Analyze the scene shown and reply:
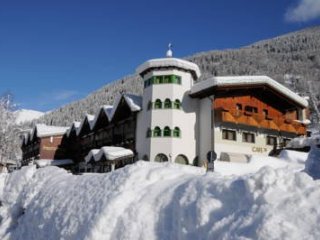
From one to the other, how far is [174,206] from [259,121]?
1097 inches

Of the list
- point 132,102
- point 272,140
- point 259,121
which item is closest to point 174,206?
point 259,121

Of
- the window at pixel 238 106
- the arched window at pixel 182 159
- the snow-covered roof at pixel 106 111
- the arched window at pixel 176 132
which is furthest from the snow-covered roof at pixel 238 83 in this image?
the snow-covered roof at pixel 106 111

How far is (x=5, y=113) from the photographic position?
50.6 metres

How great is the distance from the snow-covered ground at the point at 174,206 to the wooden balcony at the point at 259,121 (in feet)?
63.9

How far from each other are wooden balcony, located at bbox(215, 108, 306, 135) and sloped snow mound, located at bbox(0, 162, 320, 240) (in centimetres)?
1972

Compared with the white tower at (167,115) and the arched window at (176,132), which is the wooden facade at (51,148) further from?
the arched window at (176,132)

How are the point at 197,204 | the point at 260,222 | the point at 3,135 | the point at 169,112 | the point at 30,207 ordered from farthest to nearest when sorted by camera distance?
the point at 3,135 → the point at 169,112 → the point at 30,207 → the point at 197,204 → the point at 260,222

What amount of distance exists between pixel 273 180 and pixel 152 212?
303 centimetres

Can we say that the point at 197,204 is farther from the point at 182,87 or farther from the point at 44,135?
the point at 44,135

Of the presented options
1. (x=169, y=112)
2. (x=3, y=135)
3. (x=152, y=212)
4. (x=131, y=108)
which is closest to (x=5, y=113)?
(x=3, y=135)

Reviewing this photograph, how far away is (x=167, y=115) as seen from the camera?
3419 cm

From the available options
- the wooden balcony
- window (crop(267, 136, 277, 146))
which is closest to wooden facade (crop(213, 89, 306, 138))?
the wooden balcony

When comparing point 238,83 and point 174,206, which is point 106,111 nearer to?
point 238,83

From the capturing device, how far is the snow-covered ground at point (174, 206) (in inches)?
249
